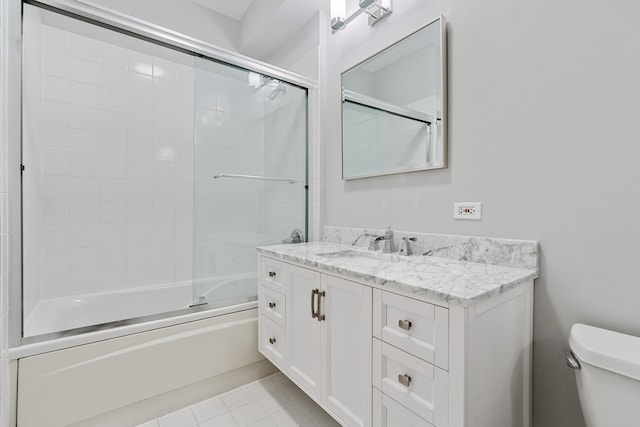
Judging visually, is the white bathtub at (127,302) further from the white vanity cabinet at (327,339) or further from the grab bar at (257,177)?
the grab bar at (257,177)

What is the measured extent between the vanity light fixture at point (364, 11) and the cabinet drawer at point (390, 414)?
6.12 ft

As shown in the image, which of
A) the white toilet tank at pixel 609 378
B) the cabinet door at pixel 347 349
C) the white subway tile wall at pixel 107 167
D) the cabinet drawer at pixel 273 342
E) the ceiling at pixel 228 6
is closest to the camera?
the white toilet tank at pixel 609 378

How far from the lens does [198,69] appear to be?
1.83m

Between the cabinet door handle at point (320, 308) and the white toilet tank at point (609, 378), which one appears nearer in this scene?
the white toilet tank at point (609, 378)

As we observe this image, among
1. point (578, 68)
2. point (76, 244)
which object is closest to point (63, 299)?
point (76, 244)

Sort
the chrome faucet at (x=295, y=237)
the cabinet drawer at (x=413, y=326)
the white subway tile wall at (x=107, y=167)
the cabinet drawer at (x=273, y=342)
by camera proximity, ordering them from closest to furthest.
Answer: the cabinet drawer at (x=413, y=326) → the cabinet drawer at (x=273, y=342) → the white subway tile wall at (x=107, y=167) → the chrome faucet at (x=295, y=237)

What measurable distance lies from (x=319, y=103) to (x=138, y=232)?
180 centimetres

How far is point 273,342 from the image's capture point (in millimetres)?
1668

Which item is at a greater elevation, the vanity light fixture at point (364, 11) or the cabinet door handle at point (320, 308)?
the vanity light fixture at point (364, 11)

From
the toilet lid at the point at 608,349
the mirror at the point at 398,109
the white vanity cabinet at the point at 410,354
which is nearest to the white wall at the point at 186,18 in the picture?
the mirror at the point at 398,109

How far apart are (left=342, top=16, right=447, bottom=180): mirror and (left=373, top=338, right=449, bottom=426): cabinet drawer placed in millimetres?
892

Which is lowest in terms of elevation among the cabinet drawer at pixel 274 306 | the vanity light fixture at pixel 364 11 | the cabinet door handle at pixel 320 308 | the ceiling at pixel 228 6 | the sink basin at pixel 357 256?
the cabinet drawer at pixel 274 306

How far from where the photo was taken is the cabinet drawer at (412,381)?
0.84 m

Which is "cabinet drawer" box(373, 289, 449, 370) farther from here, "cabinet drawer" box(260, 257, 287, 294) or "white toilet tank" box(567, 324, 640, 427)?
"cabinet drawer" box(260, 257, 287, 294)
